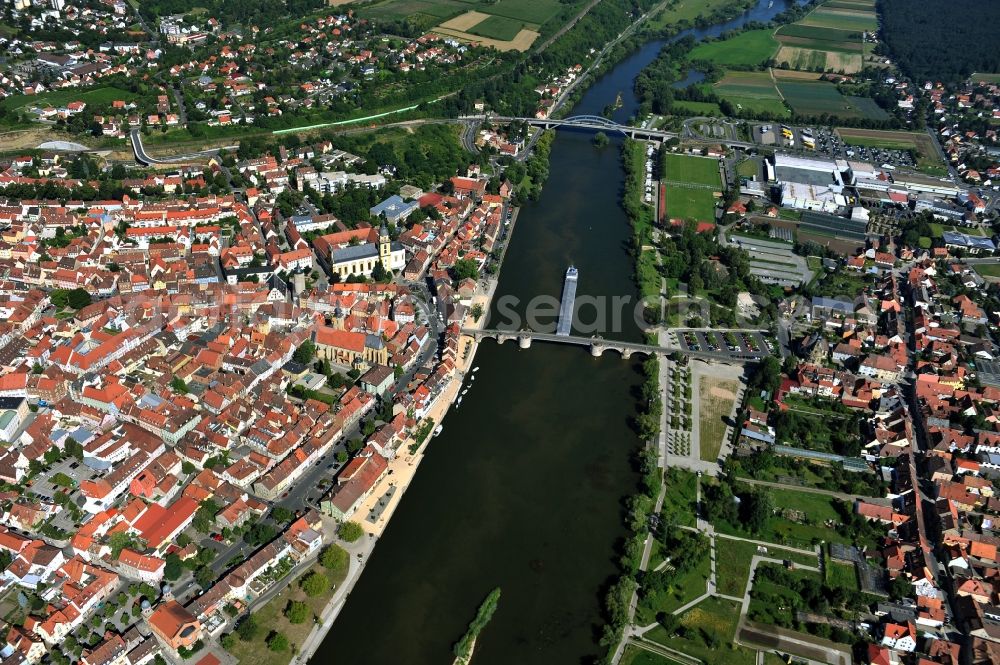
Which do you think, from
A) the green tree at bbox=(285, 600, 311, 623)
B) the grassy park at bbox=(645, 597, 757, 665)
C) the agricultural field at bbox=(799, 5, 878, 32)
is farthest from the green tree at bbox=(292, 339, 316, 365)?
the agricultural field at bbox=(799, 5, 878, 32)

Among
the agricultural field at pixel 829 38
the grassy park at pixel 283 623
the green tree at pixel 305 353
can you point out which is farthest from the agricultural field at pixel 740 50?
the grassy park at pixel 283 623

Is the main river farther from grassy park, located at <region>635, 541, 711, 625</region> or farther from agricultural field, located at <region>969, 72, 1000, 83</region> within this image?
agricultural field, located at <region>969, 72, 1000, 83</region>

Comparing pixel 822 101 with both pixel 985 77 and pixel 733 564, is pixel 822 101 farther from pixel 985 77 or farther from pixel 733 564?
pixel 733 564

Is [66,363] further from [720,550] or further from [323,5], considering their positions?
[323,5]

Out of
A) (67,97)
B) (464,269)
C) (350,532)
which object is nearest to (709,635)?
(350,532)

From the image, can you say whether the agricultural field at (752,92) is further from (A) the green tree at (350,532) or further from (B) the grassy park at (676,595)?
(A) the green tree at (350,532)
